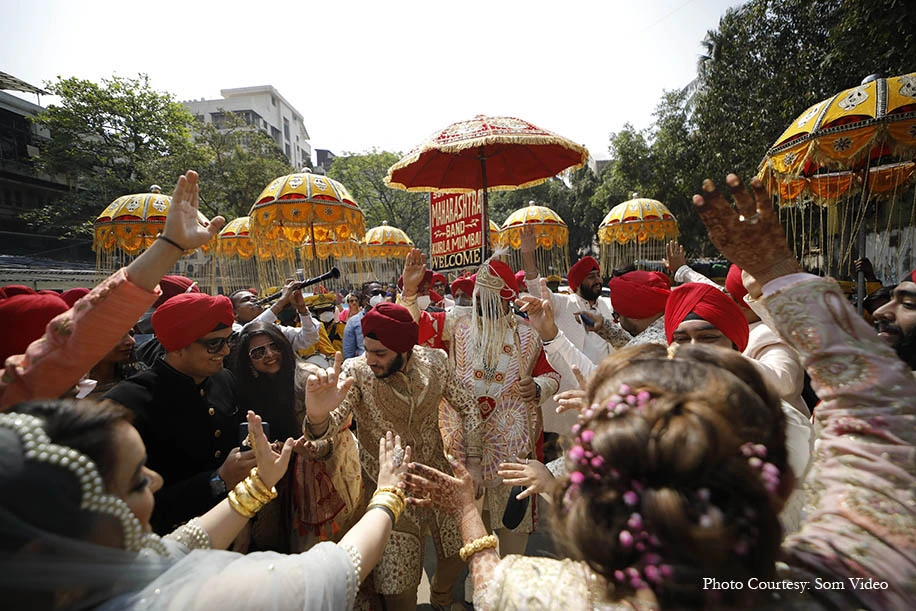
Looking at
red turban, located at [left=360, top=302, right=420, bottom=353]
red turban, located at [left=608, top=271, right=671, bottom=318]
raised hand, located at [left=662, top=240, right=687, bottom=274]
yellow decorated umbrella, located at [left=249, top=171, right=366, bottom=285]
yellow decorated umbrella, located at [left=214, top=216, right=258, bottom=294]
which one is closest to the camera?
red turban, located at [left=360, top=302, right=420, bottom=353]

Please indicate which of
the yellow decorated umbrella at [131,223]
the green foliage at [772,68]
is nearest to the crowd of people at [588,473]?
the yellow decorated umbrella at [131,223]

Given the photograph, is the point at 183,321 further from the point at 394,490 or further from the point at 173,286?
the point at 394,490

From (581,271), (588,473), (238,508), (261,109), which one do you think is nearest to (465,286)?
(581,271)

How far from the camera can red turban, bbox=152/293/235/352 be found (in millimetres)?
2109

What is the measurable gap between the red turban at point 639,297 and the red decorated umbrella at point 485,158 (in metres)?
1.22

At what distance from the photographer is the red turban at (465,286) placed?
3900 mm

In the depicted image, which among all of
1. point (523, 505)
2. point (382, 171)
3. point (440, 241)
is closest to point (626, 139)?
point (382, 171)

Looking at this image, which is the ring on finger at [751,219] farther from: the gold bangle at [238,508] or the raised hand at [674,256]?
the raised hand at [674,256]

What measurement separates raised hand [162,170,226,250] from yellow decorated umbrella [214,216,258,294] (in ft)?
30.1

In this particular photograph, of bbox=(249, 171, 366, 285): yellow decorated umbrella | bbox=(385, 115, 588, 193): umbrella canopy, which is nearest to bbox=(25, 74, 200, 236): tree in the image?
bbox=(249, 171, 366, 285): yellow decorated umbrella

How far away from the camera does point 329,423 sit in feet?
7.30

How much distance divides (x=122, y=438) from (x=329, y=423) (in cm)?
128

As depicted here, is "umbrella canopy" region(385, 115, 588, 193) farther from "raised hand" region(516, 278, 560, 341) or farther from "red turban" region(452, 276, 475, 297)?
"raised hand" region(516, 278, 560, 341)

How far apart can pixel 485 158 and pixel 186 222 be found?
269cm
